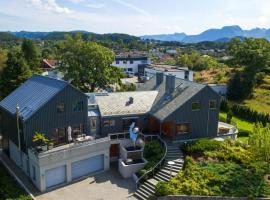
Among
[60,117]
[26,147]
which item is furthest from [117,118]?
[26,147]

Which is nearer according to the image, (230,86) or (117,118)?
(117,118)

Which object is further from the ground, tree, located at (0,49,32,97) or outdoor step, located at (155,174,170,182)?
tree, located at (0,49,32,97)

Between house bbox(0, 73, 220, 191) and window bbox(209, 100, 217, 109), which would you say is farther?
window bbox(209, 100, 217, 109)

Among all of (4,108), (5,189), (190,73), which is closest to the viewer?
(5,189)

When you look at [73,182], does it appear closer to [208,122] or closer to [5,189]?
[5,189]

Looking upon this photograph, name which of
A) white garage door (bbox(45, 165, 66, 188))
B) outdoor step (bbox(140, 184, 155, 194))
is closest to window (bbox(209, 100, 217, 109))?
outdoor step (bbox(140, 184, 155, 194))

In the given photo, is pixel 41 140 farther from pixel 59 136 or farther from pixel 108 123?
pixel 108 123

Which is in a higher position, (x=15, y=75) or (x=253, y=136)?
(x=15, y=75)

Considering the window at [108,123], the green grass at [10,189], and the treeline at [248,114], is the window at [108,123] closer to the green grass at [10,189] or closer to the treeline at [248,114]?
the green grass at [10,189]

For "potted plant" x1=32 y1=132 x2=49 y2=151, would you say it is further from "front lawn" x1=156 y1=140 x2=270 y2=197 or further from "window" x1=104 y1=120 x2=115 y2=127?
"front lawn" x1=156 y1=140 x2=270 y2=197
